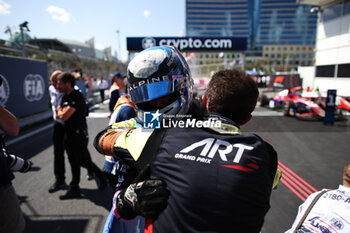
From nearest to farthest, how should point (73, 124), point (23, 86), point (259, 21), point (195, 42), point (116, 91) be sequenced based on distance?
point (73, 124) → point (116, 91) → point (23, 86) → point (195, 42) → point (259, 21)

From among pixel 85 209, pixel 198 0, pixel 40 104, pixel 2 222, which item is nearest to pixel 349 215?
pixel 2 222

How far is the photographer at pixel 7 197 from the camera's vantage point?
1607 mm

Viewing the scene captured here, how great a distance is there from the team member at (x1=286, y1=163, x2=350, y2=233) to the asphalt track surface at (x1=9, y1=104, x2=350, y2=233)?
117 cm

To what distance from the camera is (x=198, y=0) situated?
348 ft

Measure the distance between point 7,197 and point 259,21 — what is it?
13066 cm

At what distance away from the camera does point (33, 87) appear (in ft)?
29.2

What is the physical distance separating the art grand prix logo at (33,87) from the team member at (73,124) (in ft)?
21.3

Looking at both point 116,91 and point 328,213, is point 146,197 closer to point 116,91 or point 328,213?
point 328,213

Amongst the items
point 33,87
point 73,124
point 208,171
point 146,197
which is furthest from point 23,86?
point 208,171

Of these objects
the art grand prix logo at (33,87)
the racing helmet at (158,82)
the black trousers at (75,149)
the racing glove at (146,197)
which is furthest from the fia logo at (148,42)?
the racing glove at (146,197)

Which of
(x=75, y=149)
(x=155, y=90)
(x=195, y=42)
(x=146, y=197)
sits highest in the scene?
(x=195, y=42)

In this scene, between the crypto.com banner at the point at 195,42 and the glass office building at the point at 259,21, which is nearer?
the crypto.com banner at the point at 195,42

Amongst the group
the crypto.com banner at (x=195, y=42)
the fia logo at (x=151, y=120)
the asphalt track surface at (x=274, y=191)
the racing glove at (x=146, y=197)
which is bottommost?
the asphalt track surface at (x=274, y=191)

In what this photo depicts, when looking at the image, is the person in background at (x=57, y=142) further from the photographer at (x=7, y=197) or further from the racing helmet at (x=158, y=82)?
the racing helmet at (x=158, y=82)
